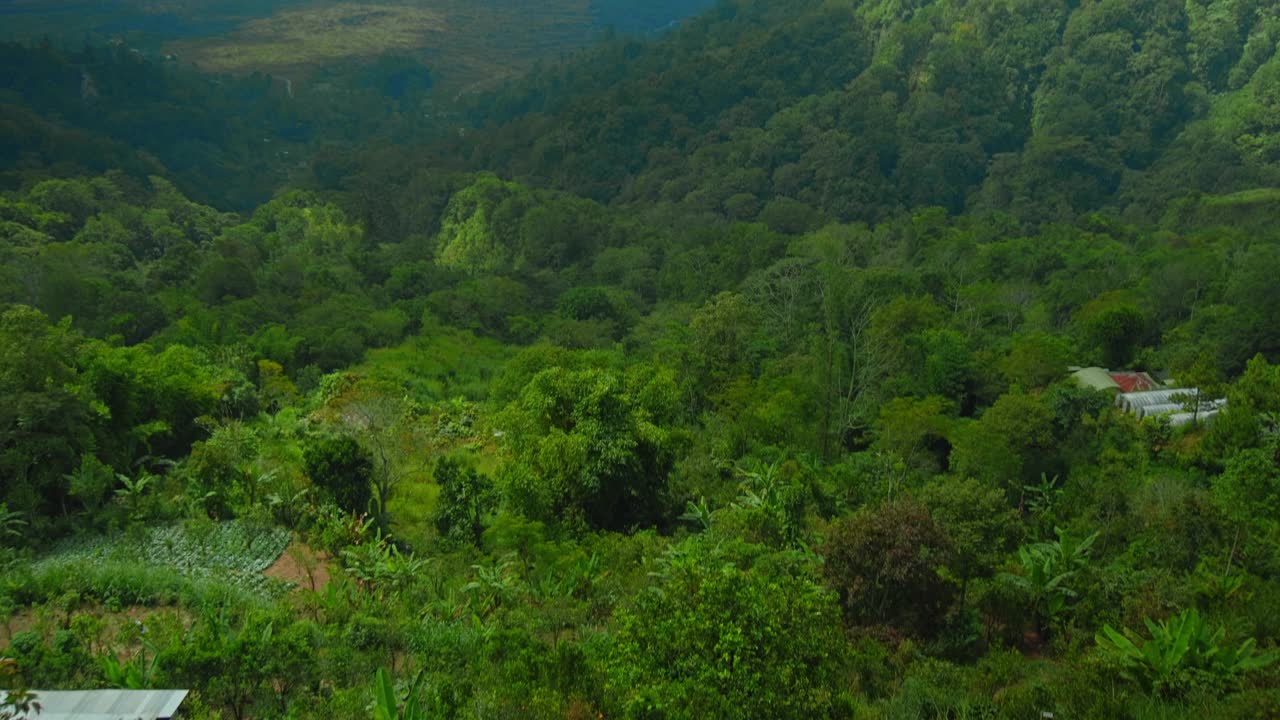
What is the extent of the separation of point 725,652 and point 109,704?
6.17 meters

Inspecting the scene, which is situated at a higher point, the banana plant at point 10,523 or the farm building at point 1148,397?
the banana plant at point 10,523

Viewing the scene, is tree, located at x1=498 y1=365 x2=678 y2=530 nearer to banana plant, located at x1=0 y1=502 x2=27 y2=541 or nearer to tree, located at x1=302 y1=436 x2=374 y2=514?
tree, located at x1=302 y1=436 x2=374 y2=514

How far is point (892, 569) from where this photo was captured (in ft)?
38.0

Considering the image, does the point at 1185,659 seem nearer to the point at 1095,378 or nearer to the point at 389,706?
the point at 389,706

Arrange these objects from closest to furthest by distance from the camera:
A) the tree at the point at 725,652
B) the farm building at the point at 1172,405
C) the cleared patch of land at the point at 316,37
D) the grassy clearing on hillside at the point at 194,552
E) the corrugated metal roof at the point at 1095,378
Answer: the tree at the point at 725,652
the grassy clearing on hillside at the point at 194,552
the farm building at the point at 1172,405
the corrugated metal roof at the point at 1095,378
the cleared patch of land at the point at 316,37

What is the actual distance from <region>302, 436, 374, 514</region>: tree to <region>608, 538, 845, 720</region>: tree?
9.32m

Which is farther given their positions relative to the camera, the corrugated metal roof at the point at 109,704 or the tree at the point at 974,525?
the tree at the point at 974,525

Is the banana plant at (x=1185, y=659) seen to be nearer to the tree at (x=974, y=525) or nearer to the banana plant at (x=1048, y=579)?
the banana plant at (x=1048, y=579)

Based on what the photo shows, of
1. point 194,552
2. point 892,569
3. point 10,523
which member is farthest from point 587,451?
point 10,523

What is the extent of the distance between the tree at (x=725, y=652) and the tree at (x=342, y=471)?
30.6 ft

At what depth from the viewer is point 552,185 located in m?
85.8

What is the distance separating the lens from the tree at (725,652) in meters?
7.99

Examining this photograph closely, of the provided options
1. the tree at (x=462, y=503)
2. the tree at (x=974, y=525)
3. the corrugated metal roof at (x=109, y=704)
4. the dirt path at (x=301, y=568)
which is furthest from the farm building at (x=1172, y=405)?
the corrugated metal roof at (x=109, y=704)

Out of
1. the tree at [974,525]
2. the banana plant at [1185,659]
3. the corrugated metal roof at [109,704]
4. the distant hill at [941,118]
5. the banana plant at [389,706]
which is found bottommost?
the distant hill at [941,118]
